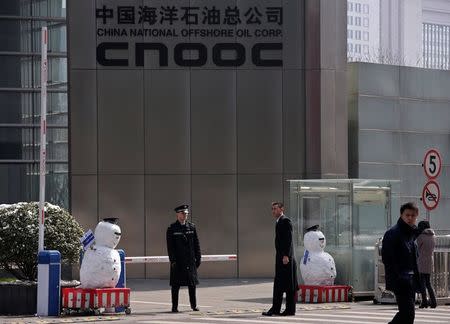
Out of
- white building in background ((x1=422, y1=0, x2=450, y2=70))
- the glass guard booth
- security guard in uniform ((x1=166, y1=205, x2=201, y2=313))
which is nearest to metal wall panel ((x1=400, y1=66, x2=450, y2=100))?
the glass guard booth

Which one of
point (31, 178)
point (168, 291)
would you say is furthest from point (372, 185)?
point (31, 178)

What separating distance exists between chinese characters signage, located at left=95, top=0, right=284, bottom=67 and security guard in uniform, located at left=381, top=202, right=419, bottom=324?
16446 mm

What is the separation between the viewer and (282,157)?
97.6ft

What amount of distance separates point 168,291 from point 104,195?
401cm

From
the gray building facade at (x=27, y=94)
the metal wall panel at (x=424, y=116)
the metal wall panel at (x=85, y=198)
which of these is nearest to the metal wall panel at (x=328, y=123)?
the metal wall panel at (x=424, y=116)

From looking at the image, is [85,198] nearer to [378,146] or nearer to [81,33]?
[81,33]

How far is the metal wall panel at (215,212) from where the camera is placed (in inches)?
1157

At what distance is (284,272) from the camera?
1986 cm

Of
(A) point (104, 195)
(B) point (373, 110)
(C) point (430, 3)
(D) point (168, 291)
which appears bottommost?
(D) point (168, 291)

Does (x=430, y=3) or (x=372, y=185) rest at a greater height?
(x=430, y=3)

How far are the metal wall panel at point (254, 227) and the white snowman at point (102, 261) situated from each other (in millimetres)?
9759

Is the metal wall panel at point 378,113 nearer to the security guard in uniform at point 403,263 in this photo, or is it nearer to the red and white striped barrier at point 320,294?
the red and white striped barrier at point 320,294

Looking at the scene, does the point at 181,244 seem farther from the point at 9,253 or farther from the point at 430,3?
the point at 430,3

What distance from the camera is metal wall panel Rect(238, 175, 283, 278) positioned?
2953cm
